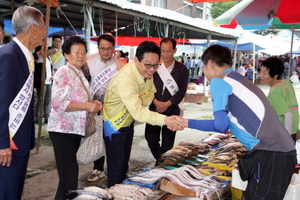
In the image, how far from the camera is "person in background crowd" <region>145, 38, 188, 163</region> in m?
4.72

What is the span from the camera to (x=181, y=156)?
13.9ft

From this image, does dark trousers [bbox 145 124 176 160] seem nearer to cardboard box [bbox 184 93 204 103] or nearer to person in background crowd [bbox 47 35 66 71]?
person in background crowd [bbox 47 35 66 71]

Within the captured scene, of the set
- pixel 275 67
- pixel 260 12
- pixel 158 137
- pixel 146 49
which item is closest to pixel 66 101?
pixel 146 49

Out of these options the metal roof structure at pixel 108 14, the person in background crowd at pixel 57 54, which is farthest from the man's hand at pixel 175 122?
the person in background crowd at pixel 57 54

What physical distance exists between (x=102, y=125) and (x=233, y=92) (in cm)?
183

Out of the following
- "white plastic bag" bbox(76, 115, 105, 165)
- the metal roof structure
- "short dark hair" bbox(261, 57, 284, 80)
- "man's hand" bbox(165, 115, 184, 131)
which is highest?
the metal roof structure

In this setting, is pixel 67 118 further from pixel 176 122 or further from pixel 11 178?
pixel 176 122

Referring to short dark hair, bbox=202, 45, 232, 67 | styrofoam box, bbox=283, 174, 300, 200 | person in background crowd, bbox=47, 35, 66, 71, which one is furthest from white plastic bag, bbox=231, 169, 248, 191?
person in background crowd, bbox=47, 35, 66, 71

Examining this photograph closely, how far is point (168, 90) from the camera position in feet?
15.9

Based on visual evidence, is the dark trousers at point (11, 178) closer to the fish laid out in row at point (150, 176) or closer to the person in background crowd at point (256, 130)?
the fish laid out in row at point (150, 176)

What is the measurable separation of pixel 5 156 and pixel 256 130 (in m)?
1.94

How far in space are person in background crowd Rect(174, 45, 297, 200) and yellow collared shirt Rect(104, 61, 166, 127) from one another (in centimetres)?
86

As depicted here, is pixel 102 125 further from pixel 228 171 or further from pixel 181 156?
pixel 228 171

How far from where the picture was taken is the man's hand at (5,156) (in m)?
2.32
